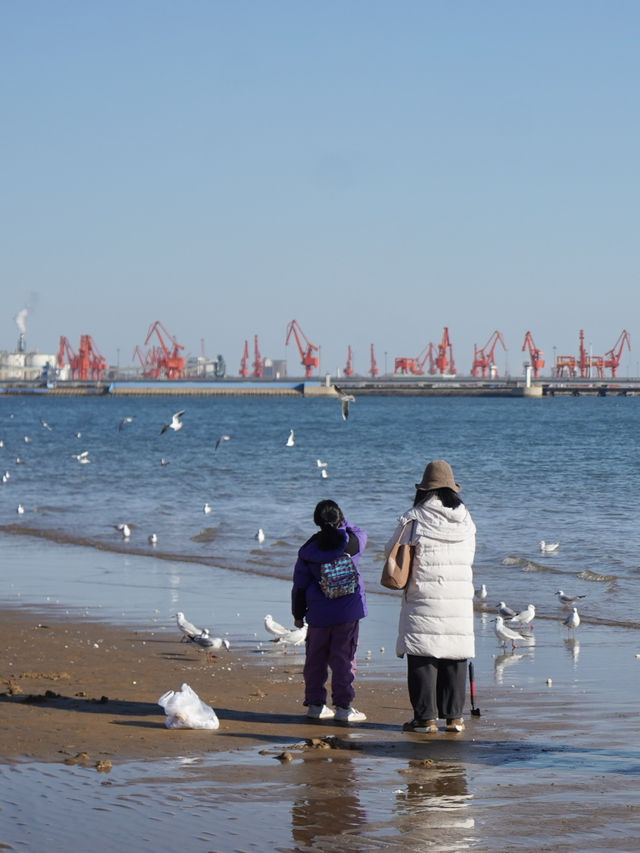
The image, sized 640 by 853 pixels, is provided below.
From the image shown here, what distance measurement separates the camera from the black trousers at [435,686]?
5.59m

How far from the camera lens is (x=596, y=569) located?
1245cm

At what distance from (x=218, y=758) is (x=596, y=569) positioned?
808 centimetres

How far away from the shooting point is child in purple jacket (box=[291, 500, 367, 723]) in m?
5.84

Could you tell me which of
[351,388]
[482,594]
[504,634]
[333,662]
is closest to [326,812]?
[333,662]

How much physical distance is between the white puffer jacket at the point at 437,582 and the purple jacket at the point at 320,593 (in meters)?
0.37

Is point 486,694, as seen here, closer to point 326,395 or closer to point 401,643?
point 401,643

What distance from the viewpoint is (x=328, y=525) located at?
5.85m

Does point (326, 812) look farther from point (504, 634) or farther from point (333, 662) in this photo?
point (504, 634)

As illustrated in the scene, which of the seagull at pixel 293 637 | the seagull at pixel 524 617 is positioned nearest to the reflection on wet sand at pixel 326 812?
the seagull at pixel 293 637

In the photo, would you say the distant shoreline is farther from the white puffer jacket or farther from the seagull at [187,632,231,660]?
the white puffer jacket

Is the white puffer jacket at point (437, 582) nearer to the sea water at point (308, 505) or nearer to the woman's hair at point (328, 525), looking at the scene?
the woman's hair at point (328, 525)

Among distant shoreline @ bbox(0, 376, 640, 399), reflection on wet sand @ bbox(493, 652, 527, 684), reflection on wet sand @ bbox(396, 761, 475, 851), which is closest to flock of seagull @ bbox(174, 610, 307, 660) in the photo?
reflection on wet sand @ bbox(493, 652, 527, 684)

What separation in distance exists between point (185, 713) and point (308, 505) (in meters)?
14.3

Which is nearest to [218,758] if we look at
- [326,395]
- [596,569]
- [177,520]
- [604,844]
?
[604,844]
